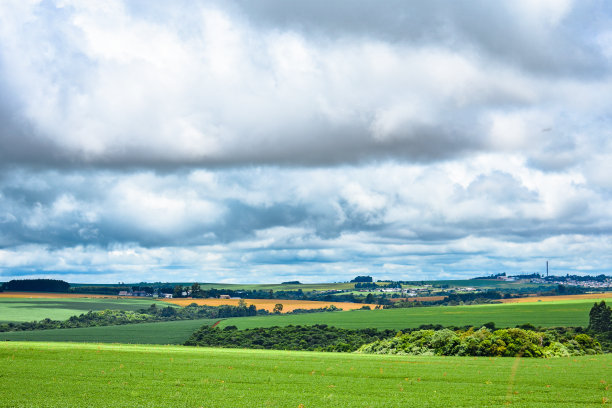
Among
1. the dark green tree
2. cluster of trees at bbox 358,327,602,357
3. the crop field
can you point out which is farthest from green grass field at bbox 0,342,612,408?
the crop field

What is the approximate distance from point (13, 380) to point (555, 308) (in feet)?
635

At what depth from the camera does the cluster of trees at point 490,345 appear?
7944 centimetres

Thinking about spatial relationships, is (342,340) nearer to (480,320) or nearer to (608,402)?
(480,320)

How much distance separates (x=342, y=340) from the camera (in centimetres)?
13875

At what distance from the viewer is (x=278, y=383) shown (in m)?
42.5

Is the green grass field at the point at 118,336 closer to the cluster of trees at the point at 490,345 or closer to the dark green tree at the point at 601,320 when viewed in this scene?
the cluster of trees at the point at 490,345

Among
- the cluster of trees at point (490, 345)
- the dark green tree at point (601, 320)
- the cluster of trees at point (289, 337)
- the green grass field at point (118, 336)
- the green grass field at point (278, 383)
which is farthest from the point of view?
the dark green tree at point (601, 320)

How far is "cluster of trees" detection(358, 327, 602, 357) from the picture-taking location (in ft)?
261

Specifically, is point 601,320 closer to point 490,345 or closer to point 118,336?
point 490,345

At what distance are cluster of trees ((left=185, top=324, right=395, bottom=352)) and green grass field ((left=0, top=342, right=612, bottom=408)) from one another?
245ft

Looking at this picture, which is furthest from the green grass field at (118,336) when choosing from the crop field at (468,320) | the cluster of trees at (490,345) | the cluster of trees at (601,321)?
the cluster of trees at (601,321)

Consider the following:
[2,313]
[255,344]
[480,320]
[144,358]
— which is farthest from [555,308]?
[2,313]

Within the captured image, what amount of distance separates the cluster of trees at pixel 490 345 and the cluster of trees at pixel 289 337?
34602 millimetres

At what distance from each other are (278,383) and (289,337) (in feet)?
359
